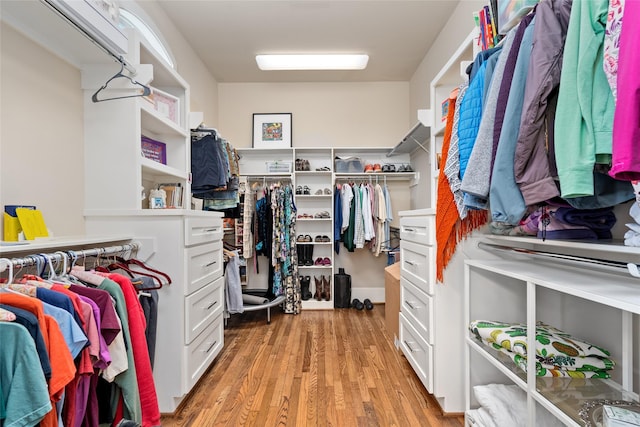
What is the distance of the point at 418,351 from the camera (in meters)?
1.74

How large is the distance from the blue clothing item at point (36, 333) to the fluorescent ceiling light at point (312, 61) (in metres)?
2.81

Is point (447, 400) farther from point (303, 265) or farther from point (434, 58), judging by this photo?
point (434, 58)

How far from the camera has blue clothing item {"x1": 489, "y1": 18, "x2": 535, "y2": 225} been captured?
0.94m

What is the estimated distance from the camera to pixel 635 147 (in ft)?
2.04

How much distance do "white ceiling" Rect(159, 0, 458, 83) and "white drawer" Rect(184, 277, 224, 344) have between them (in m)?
2.24

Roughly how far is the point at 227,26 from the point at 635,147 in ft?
9.89

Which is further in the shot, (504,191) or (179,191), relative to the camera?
(179,191)

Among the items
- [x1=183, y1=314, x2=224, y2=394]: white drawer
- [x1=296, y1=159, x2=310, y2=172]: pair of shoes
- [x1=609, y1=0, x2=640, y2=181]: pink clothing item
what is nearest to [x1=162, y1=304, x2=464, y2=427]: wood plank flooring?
[x1=183, y1=314, x2=224, y2=394]: white drawer

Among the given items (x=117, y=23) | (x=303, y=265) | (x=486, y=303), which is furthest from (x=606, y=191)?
(x=303, y=265)

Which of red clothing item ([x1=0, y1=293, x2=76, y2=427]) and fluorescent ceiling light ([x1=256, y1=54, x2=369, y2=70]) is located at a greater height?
fluorescent ceiling light ([x1=256, y1=54, x2=369, y2=70])

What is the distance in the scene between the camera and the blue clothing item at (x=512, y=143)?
0.94 meters

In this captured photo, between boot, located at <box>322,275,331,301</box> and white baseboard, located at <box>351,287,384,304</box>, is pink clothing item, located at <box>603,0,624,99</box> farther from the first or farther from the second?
white baseboard, located at <box>351,287,384,304</box>

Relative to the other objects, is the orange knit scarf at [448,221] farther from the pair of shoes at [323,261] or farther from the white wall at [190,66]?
the white wall at [190,66]

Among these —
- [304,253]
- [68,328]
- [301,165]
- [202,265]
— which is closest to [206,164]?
[202,265]
